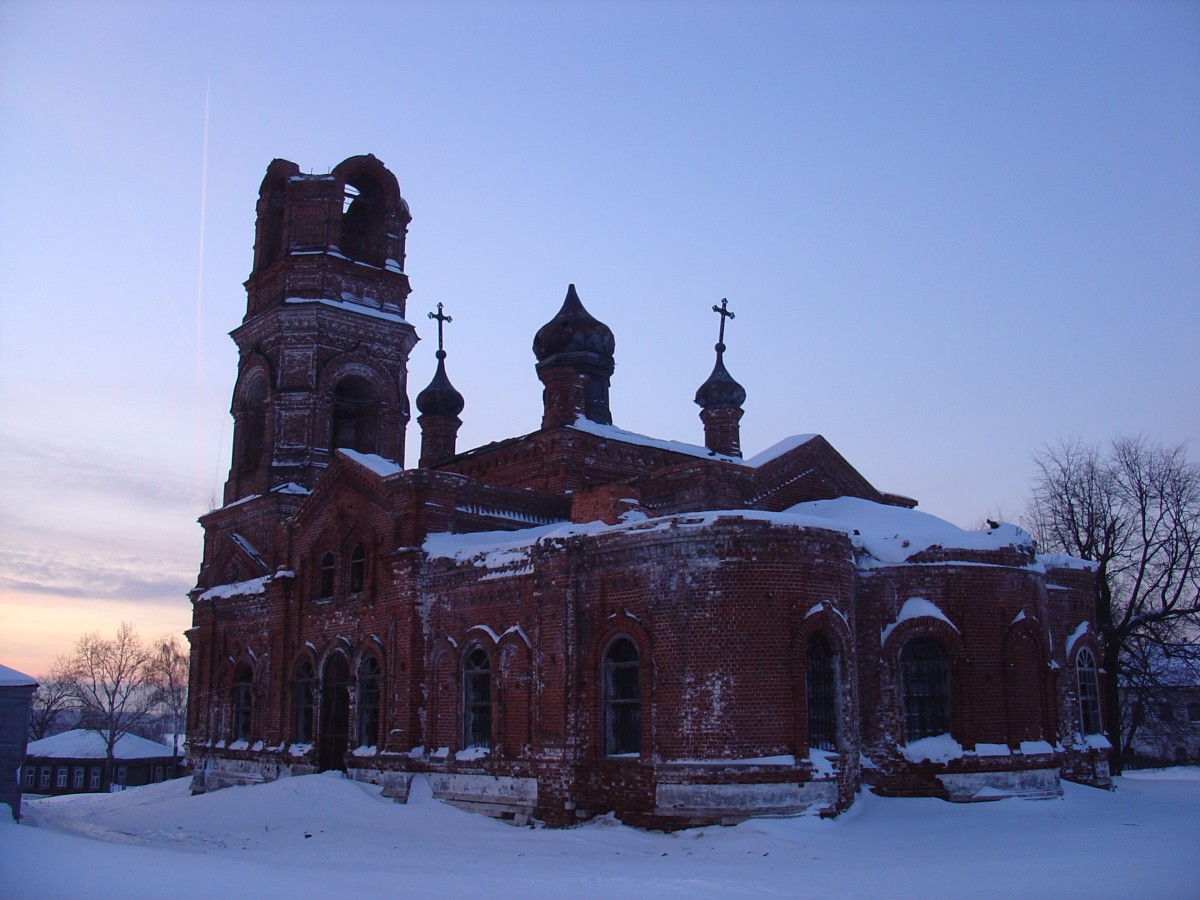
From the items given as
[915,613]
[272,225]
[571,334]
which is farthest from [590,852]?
[272,225]

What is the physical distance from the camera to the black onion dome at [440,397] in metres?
26.6

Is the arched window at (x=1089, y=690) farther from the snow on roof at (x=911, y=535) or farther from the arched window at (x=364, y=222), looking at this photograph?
the arched window at (x=364, y=222)

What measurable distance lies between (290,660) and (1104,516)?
19.9 metres

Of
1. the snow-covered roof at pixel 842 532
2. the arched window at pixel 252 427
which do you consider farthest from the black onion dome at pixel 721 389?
the arched window at pixel 252 427

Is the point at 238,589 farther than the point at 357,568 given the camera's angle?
Yes

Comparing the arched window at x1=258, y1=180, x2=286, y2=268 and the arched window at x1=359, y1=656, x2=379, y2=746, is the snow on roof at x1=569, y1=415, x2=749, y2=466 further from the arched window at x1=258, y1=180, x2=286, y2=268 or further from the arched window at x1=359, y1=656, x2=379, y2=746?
the arched window at x1=258, y1=180, x2=286, y2=268

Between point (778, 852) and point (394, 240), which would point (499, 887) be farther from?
point (394, 240)

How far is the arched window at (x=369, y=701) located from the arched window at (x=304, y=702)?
190cm

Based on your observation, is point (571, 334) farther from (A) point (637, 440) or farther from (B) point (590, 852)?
(B) point (590, 852)

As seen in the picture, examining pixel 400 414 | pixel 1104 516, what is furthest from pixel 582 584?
pixel 1104 516

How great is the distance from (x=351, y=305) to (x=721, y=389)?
9.60m

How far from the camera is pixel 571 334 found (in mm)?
22609

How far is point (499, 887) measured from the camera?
31.6 feet

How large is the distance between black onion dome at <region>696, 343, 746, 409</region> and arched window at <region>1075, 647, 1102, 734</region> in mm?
8748
